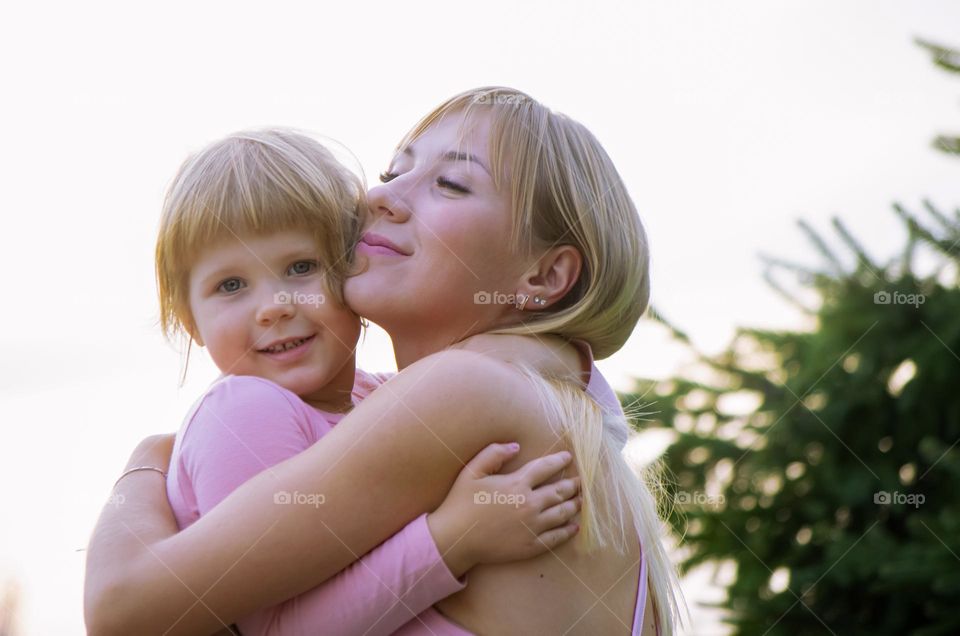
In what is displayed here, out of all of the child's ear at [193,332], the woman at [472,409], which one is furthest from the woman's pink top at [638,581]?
the child's ear at [193,332]

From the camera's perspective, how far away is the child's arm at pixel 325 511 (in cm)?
185

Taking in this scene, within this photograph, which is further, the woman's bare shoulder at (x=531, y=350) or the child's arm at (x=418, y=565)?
the woman's bare shoulder at (x=531, y=350)

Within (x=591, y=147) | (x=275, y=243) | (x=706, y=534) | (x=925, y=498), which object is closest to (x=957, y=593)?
(x=925, y=498)

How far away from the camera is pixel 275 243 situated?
2289 millimetres

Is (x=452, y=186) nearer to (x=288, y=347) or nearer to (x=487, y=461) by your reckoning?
(x=288, y=347)

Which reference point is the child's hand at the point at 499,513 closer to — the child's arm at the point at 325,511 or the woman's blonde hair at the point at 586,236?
the child's arm at the point at 325,511

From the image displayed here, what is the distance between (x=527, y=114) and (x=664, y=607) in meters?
1.08

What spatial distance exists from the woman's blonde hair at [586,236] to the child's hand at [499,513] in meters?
0.21

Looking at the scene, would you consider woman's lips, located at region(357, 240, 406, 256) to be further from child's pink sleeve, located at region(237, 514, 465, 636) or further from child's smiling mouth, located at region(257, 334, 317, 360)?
child's pink sleeve, located at region(237, 514, 465, 636)

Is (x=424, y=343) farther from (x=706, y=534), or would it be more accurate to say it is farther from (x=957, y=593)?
(x=706, y=534)

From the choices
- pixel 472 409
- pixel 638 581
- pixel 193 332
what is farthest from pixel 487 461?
pixel 193 332

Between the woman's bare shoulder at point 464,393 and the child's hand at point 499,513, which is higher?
the woman's bare shoulder at point 464,393

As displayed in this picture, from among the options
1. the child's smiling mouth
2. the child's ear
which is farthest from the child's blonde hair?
the child's smiling mouth

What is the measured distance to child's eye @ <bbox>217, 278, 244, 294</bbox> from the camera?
232 centimetres
